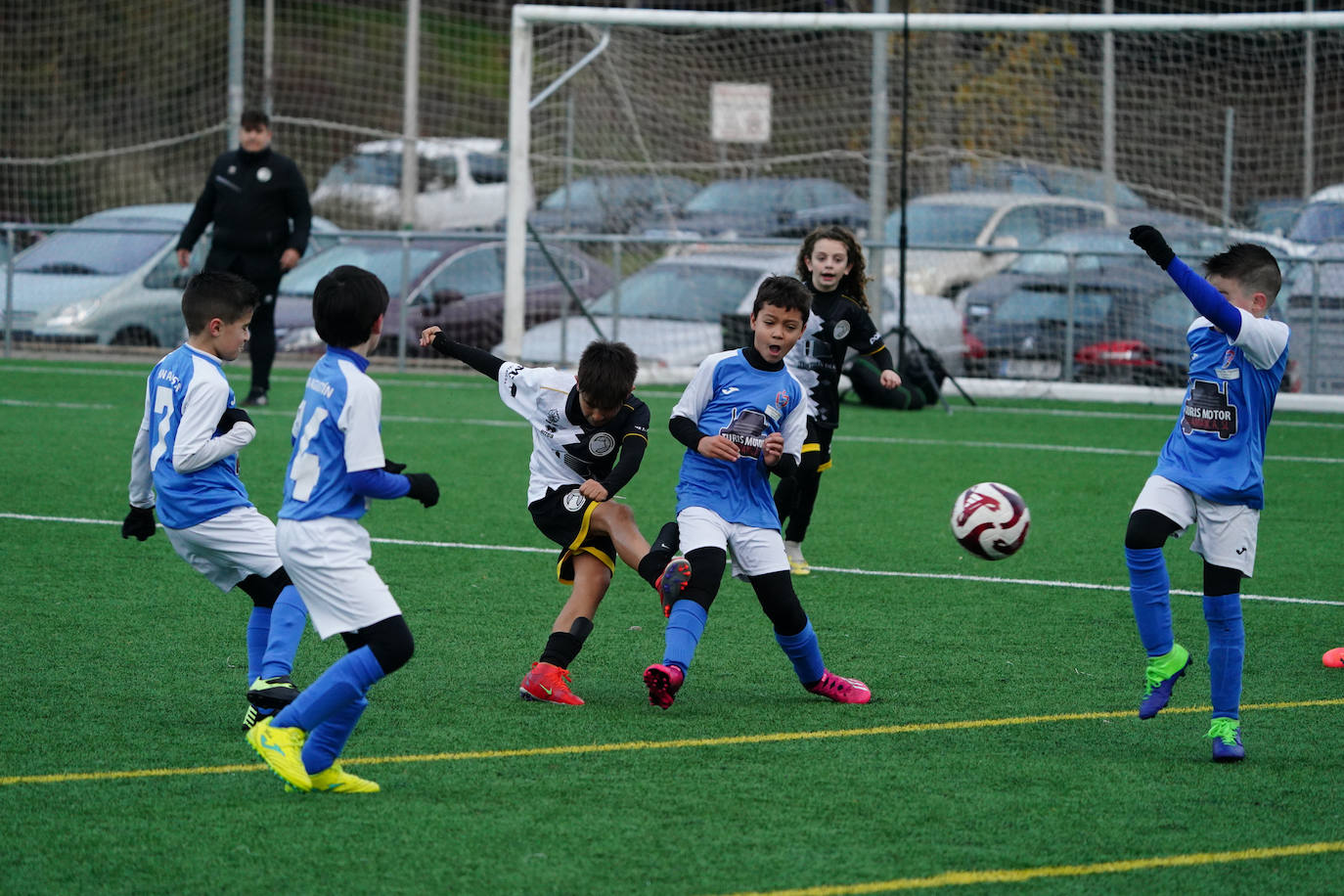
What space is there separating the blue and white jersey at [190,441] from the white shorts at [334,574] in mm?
771

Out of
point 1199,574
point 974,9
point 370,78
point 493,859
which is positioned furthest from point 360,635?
point 370,78

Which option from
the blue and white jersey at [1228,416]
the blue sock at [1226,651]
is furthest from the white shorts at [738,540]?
the blue sock at [1226,651]

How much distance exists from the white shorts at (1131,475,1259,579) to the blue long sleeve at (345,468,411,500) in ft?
7.55

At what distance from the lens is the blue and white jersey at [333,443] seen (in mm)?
A: 4199

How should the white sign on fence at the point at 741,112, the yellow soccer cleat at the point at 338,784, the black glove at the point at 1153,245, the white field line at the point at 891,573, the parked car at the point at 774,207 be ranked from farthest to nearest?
1. the parked car at the point at 774,207
2. the white sign on fence at the point at 741,112
3. the white field line at the point at 891,573
4. the black glove at the point at 1153,245
5. the yellow soccer cleat at the point at 338,784

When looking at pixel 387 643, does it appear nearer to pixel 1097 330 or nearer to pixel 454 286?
pixel 1097 330

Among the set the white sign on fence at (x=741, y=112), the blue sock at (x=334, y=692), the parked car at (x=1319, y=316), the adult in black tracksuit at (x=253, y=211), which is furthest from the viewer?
the white sign on fence at (x=741, y=112)

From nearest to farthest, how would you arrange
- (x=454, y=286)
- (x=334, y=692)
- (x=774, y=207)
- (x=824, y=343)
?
(x=334, y=692) < (x=824, y=343) < (x=454, y=286) < (x=774, y=207)

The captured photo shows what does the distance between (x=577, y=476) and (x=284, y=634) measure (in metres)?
1.13

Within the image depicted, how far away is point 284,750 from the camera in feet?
13.7

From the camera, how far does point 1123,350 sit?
54.7 feet

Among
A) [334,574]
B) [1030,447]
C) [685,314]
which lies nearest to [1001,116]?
[685,314]

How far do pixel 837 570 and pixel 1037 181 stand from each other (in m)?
11.2

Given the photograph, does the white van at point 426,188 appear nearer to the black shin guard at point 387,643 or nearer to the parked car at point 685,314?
the parked car at point 685,314
